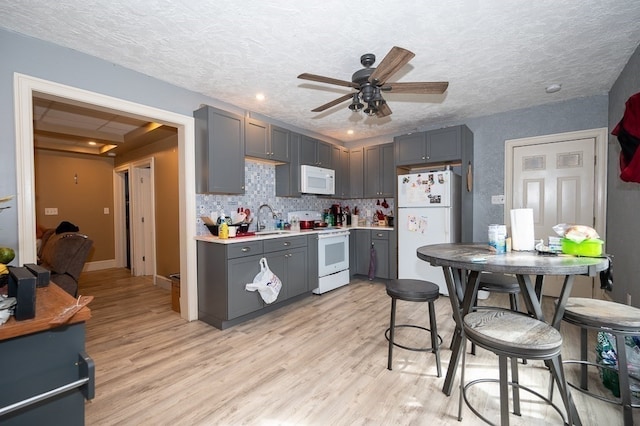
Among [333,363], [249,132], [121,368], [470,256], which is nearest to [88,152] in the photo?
[249,132]

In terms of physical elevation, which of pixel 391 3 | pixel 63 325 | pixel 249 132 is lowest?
pixel 63 325

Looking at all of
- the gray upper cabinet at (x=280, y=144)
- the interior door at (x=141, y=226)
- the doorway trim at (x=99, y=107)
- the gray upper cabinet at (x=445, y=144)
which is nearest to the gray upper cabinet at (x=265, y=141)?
the gray upper cabinet at (x=280, y=144)

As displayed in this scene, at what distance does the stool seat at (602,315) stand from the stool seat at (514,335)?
1.05ft

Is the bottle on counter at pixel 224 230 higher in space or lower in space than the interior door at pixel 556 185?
lower

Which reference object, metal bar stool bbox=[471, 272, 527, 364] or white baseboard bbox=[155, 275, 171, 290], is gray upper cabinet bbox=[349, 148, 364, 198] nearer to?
metal bar stool bbox=[471, 272, 527, 364]

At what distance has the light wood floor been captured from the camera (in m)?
1.65

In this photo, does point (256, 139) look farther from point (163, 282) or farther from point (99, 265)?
point (99, 265)

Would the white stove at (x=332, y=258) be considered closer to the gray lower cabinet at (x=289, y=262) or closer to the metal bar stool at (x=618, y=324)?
the gray lower cabinet at (x=289, y=262)

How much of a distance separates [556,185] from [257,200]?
389cm

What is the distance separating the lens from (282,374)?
2.07m

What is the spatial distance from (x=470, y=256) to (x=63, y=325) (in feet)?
6.24

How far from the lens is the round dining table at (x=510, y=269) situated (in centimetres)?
139

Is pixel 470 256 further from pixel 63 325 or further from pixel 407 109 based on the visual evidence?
pixel 407 109

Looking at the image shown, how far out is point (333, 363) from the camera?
7.25 feet
